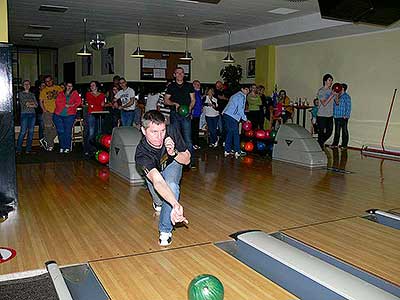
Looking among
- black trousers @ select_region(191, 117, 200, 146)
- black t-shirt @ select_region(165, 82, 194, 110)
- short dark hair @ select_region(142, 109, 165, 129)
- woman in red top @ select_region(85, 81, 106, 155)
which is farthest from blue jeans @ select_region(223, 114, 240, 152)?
short dark hair @ select_region(142, 109, 165, 129)

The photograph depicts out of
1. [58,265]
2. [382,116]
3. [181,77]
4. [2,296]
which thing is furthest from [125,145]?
[382,116]

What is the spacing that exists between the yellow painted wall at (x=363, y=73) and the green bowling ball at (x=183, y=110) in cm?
434

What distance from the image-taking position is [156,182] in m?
2.51

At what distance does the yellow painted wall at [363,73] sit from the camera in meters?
7.94

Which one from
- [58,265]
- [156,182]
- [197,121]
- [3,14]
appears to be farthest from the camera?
[197,121]

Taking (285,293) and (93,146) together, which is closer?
(285,293)

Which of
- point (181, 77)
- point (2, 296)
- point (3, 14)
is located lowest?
point (2, 296)

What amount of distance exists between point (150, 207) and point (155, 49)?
7216mm

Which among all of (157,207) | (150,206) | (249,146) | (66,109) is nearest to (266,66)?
(249,146)

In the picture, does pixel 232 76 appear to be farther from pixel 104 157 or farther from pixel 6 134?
pixel 6 134

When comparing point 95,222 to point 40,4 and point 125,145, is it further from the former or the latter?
→ point 40,4

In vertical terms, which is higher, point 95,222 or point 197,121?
point 197,121

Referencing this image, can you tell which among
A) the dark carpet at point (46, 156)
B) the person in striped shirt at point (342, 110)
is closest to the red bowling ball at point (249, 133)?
the person in striped shirt at point (342, 110)

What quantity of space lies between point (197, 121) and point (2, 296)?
581cm
